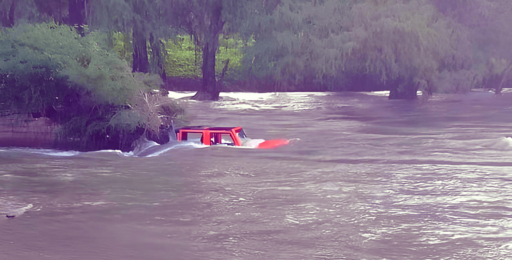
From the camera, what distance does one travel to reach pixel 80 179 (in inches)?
778

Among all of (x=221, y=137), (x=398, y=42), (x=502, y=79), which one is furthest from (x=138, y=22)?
(x=502, y=79)

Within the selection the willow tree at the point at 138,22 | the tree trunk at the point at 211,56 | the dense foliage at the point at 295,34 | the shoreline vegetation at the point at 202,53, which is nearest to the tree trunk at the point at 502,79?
the shoreline vegetation at the point at 202,53

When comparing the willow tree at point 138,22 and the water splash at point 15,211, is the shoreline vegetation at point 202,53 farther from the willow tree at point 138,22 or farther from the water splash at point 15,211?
the water splash at point 15,211

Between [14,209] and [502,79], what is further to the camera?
[502,79]

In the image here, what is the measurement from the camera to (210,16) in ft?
140

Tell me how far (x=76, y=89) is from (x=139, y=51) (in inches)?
541

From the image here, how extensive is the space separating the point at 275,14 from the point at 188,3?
649 cm

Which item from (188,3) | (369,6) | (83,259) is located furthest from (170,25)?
(83,259)

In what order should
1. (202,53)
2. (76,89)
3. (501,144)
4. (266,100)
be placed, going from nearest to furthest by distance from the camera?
(76,89) < (501,144) < (202,53) < (266,100)

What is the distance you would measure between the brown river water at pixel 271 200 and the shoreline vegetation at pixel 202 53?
6.84ft

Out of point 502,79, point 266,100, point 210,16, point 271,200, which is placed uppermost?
point 210,16

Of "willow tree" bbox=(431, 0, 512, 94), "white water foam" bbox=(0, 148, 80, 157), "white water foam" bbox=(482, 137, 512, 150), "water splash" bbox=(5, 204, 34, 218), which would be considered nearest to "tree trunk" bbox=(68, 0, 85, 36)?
"white water foam" bbox=(0, 148, 80, 157)

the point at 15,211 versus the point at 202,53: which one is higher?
the point at 202,53

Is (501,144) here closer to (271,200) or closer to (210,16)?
(271,200)
